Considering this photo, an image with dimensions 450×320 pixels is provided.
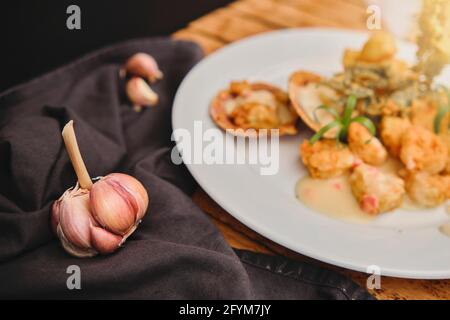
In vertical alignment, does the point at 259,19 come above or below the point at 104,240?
above

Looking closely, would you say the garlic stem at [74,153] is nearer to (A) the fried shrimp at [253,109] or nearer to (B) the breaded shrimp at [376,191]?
(A) the fried shrimp at [253,109]

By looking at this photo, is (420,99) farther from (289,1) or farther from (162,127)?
(289,1)

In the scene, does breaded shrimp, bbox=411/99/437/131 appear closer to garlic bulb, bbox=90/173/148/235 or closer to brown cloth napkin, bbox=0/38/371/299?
brown cloth napkin, bbox=0/38/371/299

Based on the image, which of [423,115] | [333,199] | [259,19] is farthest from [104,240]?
[259,19]

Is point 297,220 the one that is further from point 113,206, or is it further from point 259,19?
point 259,19

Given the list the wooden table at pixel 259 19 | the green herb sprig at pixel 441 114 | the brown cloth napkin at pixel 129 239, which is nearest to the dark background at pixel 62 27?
the wooden table at pixel 259 19

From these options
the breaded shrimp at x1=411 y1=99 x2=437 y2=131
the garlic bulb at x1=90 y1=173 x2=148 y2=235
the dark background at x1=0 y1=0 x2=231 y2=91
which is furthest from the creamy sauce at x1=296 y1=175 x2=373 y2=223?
the dark background at x1=0 y1=0 x2=231 y2=91
